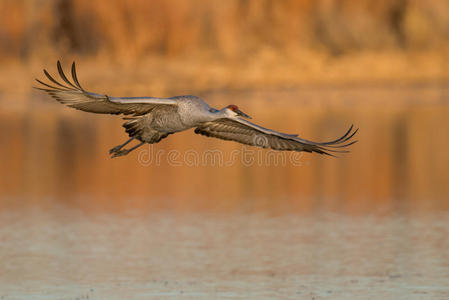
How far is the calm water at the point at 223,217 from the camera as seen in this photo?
70.5 ft

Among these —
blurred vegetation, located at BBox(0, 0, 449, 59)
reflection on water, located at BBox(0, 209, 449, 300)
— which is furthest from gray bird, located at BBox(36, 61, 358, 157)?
blurred vegetation, located at BBox(0, 0, 449, 59)

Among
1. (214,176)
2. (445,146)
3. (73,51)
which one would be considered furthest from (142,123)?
(73,51)

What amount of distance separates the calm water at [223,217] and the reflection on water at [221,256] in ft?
0.13

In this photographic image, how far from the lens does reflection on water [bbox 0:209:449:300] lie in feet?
68.5

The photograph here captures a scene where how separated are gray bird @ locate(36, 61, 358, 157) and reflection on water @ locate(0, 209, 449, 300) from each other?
250 cm

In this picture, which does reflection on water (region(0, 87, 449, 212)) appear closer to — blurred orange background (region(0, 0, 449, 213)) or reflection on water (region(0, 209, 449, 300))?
blurred orange background (region(0, 0, 449, 213))

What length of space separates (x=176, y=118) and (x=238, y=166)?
65.8 feet

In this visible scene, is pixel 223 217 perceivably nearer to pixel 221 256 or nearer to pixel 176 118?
pixel 221 256

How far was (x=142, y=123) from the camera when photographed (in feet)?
67.2

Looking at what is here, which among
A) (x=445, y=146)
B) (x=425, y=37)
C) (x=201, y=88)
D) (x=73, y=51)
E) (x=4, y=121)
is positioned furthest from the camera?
(x=425, y=37)

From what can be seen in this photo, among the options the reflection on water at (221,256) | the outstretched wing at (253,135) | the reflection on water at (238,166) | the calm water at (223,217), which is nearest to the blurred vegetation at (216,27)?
the reflection on water at (238,166)

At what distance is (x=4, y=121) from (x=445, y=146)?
20.0 m

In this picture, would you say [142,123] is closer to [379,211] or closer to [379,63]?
[379,211]

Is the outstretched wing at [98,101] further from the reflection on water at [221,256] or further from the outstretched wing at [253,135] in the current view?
the reflection on water at [221,256]
